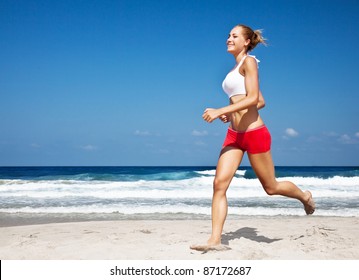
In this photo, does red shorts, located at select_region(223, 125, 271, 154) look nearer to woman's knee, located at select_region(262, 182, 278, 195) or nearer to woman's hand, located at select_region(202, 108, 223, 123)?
woman's knee, located at select_region(262, 182, 278, 195)

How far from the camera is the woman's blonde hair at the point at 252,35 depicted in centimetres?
387

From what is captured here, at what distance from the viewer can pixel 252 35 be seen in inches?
154

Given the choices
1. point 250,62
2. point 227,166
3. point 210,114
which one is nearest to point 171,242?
point 227,166

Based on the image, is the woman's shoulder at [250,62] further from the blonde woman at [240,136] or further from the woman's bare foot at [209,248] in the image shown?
the woman's bare foot at [209,248]

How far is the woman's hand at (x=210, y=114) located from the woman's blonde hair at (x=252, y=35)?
0.94 m

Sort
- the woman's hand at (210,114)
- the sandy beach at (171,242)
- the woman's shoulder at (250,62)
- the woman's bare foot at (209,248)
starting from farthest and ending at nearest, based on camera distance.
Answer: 1. the sandy beach at (171,242)
2. the woman's bare foot at (209,248)
3. the woman's shoulder at (250,62)
4. the woman's hand at (210,114)

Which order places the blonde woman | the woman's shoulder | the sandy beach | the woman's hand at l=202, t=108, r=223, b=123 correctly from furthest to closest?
1. the sandy beach
2. the blonde woman
3. the woman's shoulder
4. the woman's hand at l=202, t=108, r=223, b=123

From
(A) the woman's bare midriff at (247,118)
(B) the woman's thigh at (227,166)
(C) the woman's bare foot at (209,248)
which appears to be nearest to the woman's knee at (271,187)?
(B) the woman's thigh at (227,166)

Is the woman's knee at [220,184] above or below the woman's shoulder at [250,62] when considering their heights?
below

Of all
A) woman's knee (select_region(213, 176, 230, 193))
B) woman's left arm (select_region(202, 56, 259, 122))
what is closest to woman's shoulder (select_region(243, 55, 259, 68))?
woman's left arm (select_region(202, 56, 259, 122))

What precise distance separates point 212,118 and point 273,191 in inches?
46.2

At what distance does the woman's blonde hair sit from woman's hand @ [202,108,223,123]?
94cm

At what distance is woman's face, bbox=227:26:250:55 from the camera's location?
385cm
